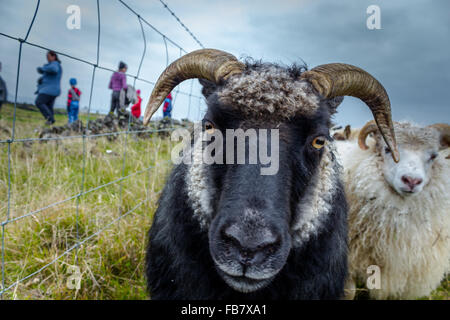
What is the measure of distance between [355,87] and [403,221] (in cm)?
232

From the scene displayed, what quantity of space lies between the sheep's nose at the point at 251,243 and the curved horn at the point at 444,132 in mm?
3398

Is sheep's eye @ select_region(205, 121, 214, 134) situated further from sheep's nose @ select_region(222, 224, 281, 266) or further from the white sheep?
the white sheep

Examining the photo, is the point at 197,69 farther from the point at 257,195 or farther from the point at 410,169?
the point at 410,169

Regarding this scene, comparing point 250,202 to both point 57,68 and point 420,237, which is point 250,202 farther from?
point 57,68

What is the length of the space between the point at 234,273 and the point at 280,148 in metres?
0.86

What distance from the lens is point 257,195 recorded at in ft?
6.17

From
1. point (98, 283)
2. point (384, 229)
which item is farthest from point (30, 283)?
point (384, 229)

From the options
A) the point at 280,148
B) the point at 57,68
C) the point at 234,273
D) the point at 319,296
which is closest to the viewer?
the point at 234,273

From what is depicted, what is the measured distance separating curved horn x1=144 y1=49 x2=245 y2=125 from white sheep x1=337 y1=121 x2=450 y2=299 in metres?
2.49

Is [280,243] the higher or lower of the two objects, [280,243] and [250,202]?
the lower

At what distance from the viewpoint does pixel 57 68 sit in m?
5.00

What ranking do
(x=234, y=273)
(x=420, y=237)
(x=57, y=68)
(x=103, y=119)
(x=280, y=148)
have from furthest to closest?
(x=103, y=119) → (x=57, y=68) → (x=420, y=237) → (x=280, y=148) → (x=234, y=273)

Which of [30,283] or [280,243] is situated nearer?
[280,243]

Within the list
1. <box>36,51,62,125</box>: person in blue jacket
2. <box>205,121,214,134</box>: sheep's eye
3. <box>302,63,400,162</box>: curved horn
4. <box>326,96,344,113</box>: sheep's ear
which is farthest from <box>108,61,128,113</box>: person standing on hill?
<box>302,63,400,162</box>: curved horn
